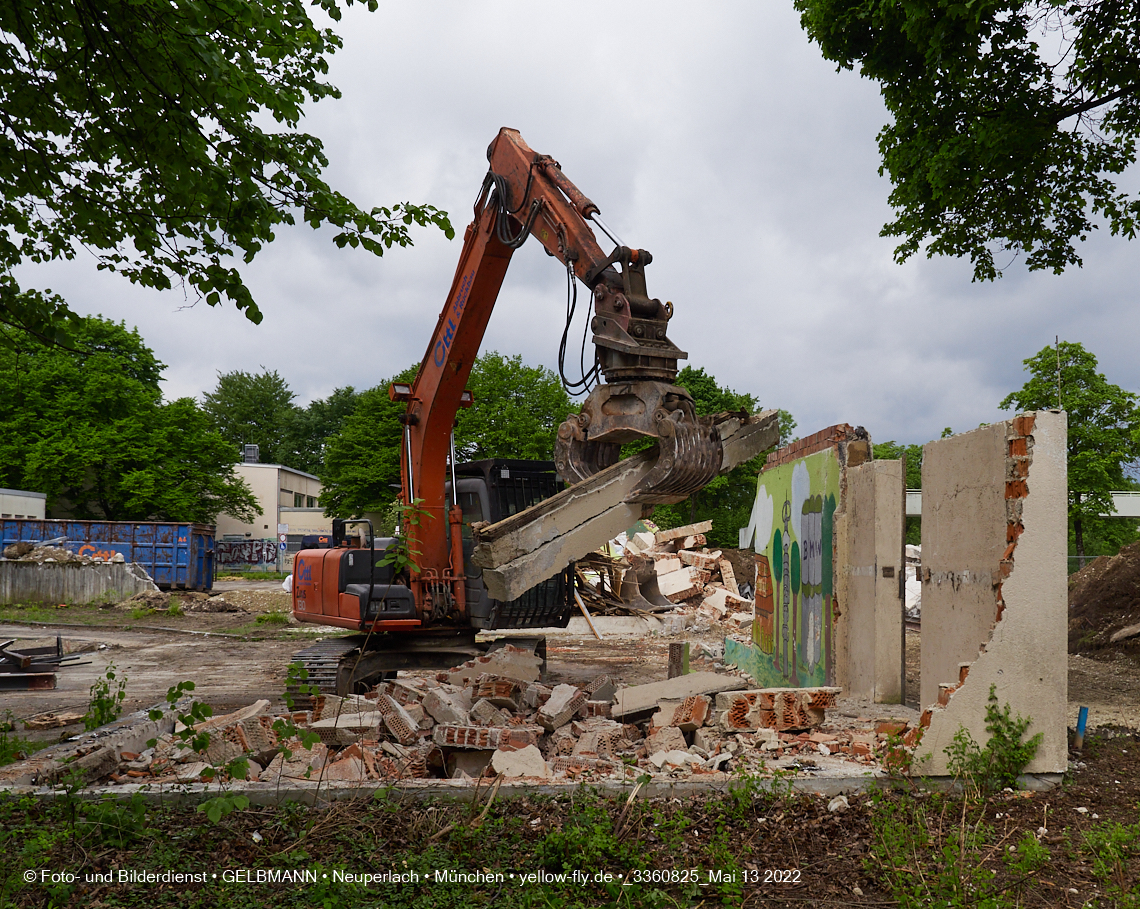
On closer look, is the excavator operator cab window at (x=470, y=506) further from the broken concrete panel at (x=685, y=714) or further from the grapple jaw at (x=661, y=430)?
the grapple jaw at (x=661, y=430)

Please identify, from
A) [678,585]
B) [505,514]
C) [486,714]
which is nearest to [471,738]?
[486,714]

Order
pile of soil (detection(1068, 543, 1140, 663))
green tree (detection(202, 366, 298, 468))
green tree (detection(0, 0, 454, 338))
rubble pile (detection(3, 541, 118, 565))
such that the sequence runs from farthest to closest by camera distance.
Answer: green tree (detection(202, 366, 298, 468)) < rubble pile (detection(3, 541, 118, 565)) < pile of soil (detection(1068, 543, 1140, 663)) < green tree (detection(0, 0, 454, 338))

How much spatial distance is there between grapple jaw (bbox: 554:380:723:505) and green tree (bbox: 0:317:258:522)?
113 ft

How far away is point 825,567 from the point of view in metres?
8.45

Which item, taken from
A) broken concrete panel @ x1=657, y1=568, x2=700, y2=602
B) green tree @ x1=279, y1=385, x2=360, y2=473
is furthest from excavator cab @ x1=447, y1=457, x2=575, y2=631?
green tree @ x1=279, y1=385, x2=360, y2=473

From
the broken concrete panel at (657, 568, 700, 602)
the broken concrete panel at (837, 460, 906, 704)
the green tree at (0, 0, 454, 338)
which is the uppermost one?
the green tree at (0, 0, 454, 338)

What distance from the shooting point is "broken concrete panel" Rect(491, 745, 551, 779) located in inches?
212

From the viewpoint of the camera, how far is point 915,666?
448 inches

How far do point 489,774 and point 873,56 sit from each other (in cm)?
980

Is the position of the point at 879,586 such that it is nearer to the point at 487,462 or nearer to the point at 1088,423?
the point at 487,462

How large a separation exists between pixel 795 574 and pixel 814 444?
1.51m

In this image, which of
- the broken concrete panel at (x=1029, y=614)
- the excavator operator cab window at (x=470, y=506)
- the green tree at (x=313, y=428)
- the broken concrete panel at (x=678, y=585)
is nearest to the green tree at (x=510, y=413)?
the broken concrete panel at (x=678, y=585)

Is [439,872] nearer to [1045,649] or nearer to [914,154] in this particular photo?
[1045,649]

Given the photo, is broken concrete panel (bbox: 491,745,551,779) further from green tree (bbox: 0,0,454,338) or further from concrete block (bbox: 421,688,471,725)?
green tree (bbox: 0,0,454,338)
